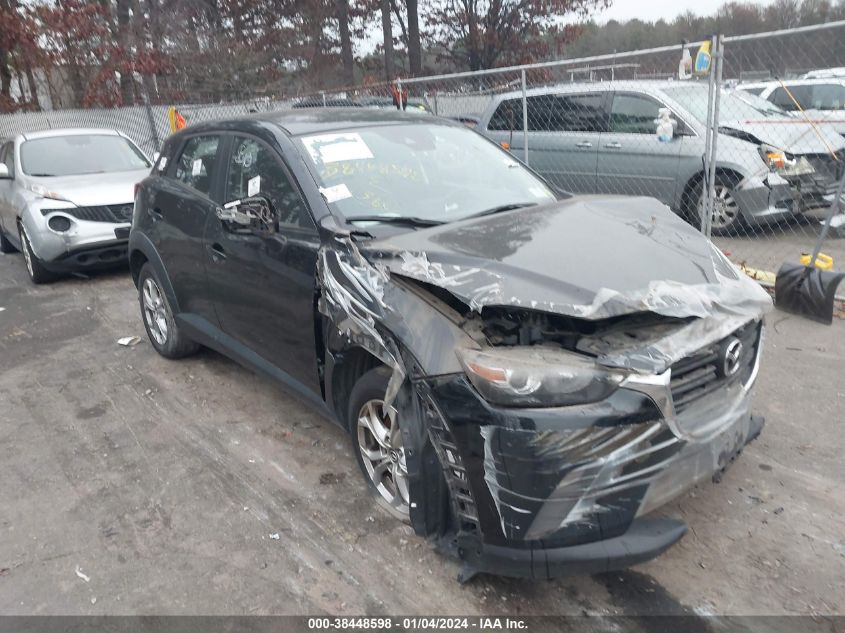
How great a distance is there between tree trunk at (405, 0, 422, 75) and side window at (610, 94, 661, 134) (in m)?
19.0

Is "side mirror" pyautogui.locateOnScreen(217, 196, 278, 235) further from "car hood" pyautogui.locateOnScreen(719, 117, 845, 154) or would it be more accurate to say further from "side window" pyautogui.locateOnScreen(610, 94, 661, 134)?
"car hood" pyautogui.locateOnScreen(719, 117, 845, 154)

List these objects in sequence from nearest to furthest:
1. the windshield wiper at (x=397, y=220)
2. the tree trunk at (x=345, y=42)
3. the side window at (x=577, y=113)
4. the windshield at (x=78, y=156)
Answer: the windshield wiper at (x=397, y=220) < the windshield at (x=78, y=156) < the side window at (x=577, y=113) < the tree trunk at (x=345, y=42)

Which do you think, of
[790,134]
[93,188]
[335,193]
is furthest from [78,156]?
[790,134]

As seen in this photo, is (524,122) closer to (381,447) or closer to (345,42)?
(381,447)

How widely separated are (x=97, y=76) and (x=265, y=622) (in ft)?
73.1

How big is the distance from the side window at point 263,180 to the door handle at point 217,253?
0.29 meters

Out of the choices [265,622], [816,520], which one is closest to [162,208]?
[265,622]

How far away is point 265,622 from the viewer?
2.71 meters

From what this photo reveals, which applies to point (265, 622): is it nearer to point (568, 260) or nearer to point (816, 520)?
point (568, 260)

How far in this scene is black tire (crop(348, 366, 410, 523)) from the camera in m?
3.01

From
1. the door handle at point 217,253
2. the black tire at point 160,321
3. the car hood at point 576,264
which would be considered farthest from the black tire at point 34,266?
the car hood at point 576,264

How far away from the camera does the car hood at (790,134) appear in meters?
7.77

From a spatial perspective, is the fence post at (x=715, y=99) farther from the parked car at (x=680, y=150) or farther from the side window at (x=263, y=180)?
the side window at (x=263, y=180)

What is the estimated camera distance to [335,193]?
3461 mm
